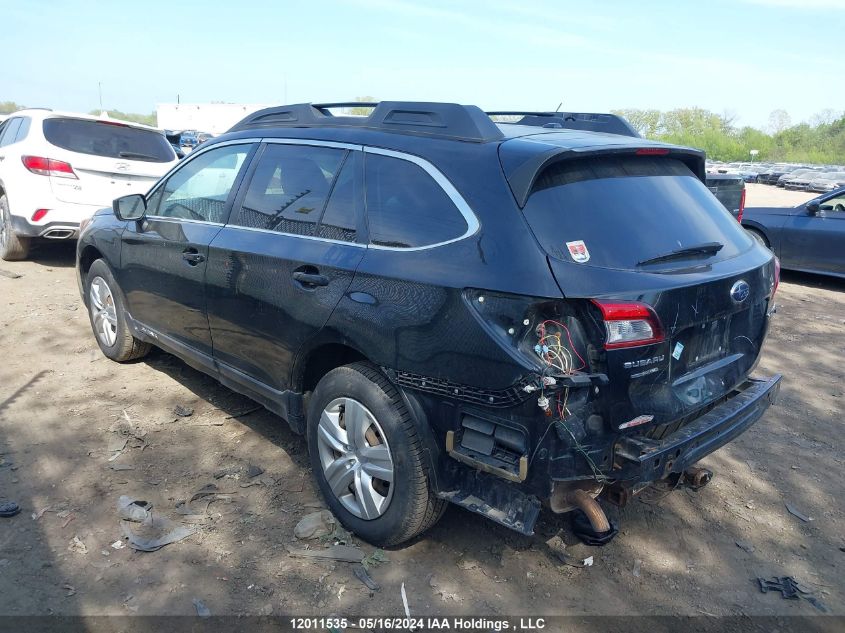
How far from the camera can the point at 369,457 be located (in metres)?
3.18

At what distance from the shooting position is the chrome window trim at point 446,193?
284 centimetres

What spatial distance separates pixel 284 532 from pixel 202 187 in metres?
2.28

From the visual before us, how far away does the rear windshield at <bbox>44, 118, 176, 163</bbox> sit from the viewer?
8086 millimetres

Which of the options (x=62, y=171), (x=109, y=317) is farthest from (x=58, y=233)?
(x=109, y=317)

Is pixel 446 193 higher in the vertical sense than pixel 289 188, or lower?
higher

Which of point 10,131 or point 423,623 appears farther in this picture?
point 10,131

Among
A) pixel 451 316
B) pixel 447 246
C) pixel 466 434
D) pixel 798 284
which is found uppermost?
pixel 447 246

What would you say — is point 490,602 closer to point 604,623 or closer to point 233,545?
point 604,623

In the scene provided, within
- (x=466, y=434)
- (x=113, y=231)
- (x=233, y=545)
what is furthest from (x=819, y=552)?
(x=113, y=231)

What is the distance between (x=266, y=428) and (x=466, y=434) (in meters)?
2.15

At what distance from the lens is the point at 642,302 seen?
103 inches

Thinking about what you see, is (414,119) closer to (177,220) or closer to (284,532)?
(177,220)

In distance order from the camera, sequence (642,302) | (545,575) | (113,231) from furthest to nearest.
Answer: (113,231)
(545,575)
(642,302)

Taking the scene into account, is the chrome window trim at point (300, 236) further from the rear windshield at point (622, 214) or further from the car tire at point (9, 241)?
the car tire at point (9, 241)
